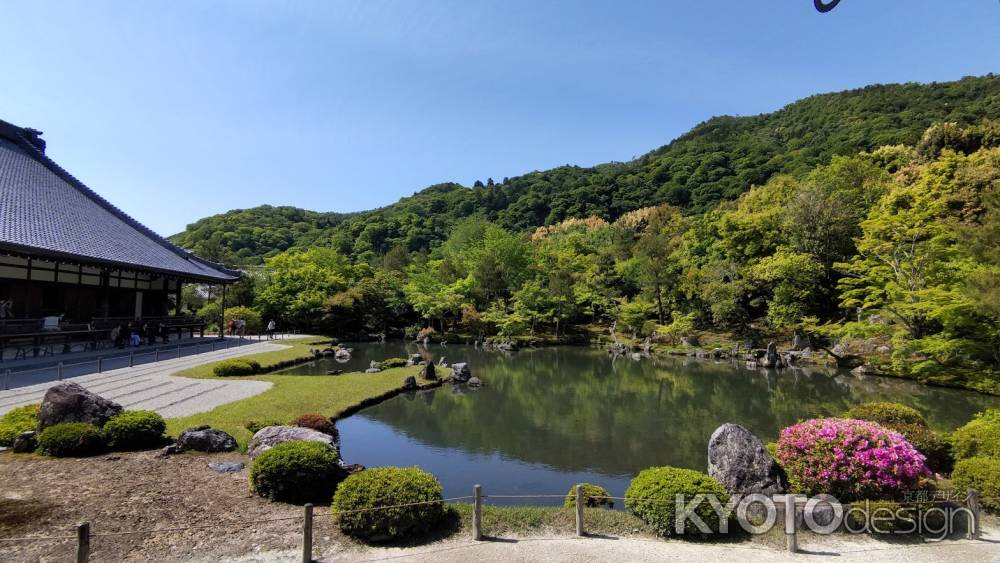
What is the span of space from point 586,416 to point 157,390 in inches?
521

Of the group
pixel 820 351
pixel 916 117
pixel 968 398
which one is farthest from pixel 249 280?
pixel 916 117

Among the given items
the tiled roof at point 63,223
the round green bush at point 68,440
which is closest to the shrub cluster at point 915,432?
the round green bush at point 68,440

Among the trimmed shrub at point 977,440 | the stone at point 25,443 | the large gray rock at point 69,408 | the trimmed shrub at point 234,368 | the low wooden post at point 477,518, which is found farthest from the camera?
the trimmed shrub at point 234,368

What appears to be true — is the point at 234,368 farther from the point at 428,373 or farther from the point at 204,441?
the point at 204,441

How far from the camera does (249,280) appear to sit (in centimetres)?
4053

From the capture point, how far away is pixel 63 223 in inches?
774

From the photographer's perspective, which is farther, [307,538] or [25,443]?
[25,443]

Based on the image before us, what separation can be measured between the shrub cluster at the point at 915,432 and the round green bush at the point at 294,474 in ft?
32.4

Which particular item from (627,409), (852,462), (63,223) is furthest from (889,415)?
(63,223)

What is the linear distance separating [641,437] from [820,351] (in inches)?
861

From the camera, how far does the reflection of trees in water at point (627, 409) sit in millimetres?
12227

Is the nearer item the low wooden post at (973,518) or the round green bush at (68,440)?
A: the low wooden post at (973,518)

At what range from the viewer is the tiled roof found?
56.4 ft

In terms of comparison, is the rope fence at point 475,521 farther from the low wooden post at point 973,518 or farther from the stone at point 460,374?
the stone at point 460,374
